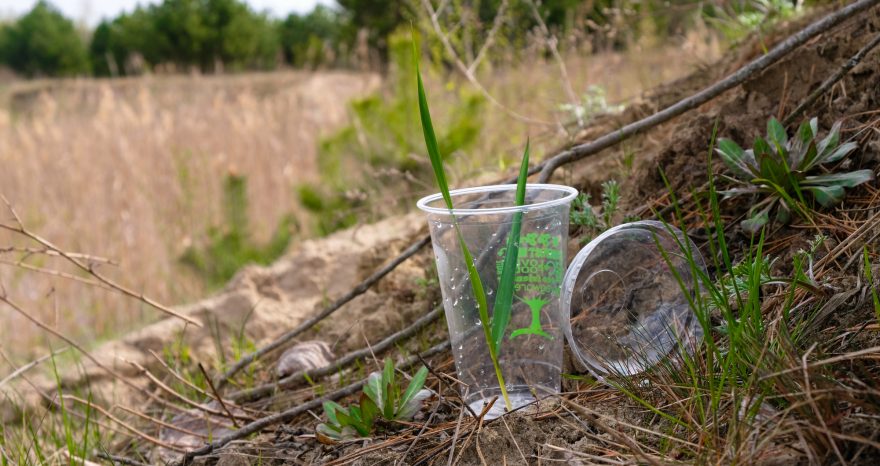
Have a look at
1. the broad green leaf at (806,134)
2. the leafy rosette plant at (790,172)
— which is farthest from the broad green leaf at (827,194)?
the broad green leaf at (806,134)

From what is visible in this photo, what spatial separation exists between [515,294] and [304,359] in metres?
0.86

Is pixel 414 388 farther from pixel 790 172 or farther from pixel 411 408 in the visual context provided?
pixel 790 172

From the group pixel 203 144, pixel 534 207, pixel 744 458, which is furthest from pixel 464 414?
pixel 203 144

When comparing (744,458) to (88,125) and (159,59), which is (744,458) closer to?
(88,125)

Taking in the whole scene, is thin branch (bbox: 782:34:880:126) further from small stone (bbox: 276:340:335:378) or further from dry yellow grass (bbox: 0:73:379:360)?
dry yellow grass (bbox: 0:73:379:360)

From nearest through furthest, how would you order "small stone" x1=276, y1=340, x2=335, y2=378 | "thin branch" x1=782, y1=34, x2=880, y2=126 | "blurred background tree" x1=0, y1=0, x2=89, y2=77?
"thin branch" x1=782, y1=34, x2=880, y2=126 → "small stone" x1=276, y1=340, x2=335, y2=378 → "blurred background tree" x1=0, y1=0, x2=89, y2=77

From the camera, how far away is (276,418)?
1728 millimetres

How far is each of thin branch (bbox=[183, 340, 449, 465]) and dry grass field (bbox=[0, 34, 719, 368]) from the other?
279 cm

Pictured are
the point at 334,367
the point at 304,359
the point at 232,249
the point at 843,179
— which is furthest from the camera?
the point at 232,249

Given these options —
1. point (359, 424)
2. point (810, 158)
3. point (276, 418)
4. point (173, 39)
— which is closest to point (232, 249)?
point (276, 418)

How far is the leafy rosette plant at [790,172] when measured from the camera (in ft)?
5.30

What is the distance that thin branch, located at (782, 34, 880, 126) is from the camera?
178 cm

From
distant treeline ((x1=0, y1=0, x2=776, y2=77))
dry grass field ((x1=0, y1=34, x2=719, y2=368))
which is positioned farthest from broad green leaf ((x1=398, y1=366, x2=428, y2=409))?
distant treeline ((x1=0, y1=0, x2=776, y2=77))

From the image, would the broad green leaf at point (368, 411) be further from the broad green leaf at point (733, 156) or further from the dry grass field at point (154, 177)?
the dry grass field at point (154, 177)
